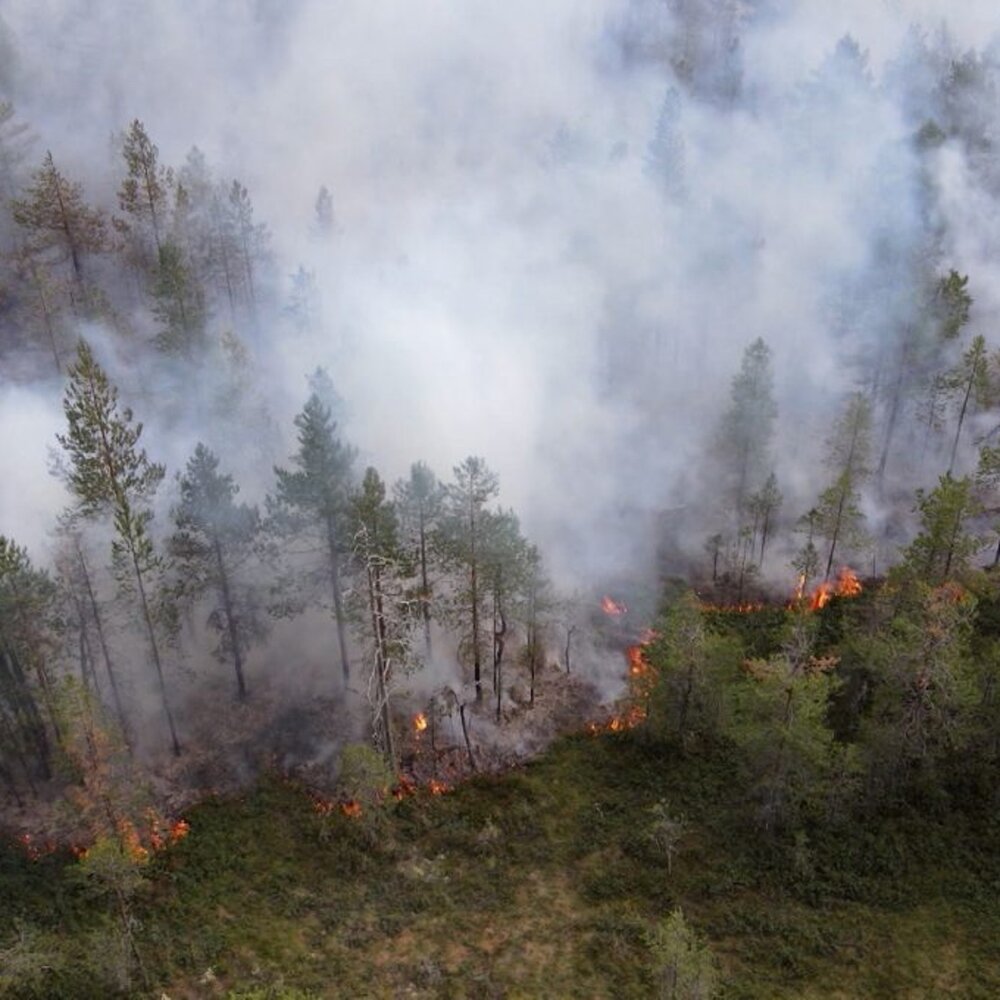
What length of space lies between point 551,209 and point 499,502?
1119 inches

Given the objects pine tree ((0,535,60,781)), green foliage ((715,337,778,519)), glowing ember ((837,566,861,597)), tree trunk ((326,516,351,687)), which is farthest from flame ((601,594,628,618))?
pine tree ((0,535,60,781))

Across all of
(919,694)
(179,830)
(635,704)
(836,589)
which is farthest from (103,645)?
(836,589)

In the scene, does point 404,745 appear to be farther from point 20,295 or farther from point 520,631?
point 20,295

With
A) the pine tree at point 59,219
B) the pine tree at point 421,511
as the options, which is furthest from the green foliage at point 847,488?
the pine tree at point 59,219

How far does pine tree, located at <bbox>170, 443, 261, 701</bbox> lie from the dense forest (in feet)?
0.71

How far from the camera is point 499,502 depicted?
45500mm

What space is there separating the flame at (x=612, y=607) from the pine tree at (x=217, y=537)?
51.4 feet

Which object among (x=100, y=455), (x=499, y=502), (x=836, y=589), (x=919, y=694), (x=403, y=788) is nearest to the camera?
(x=919, y=694)

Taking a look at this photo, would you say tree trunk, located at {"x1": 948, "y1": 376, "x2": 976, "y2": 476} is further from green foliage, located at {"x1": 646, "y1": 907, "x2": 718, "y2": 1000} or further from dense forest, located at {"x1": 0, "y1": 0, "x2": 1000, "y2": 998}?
green foliage, located at {"x1": 646, "y1": 907, "x2": 718, "y2": 1000}

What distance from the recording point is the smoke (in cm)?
4891

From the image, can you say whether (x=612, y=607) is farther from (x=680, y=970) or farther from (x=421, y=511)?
(x=680, y=970)

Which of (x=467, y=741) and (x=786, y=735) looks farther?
(x=467, y=741)

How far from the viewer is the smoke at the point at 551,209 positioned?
4891 cm

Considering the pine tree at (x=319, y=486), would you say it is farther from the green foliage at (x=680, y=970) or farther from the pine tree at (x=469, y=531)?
the green foliage at (x=680, y=970)
